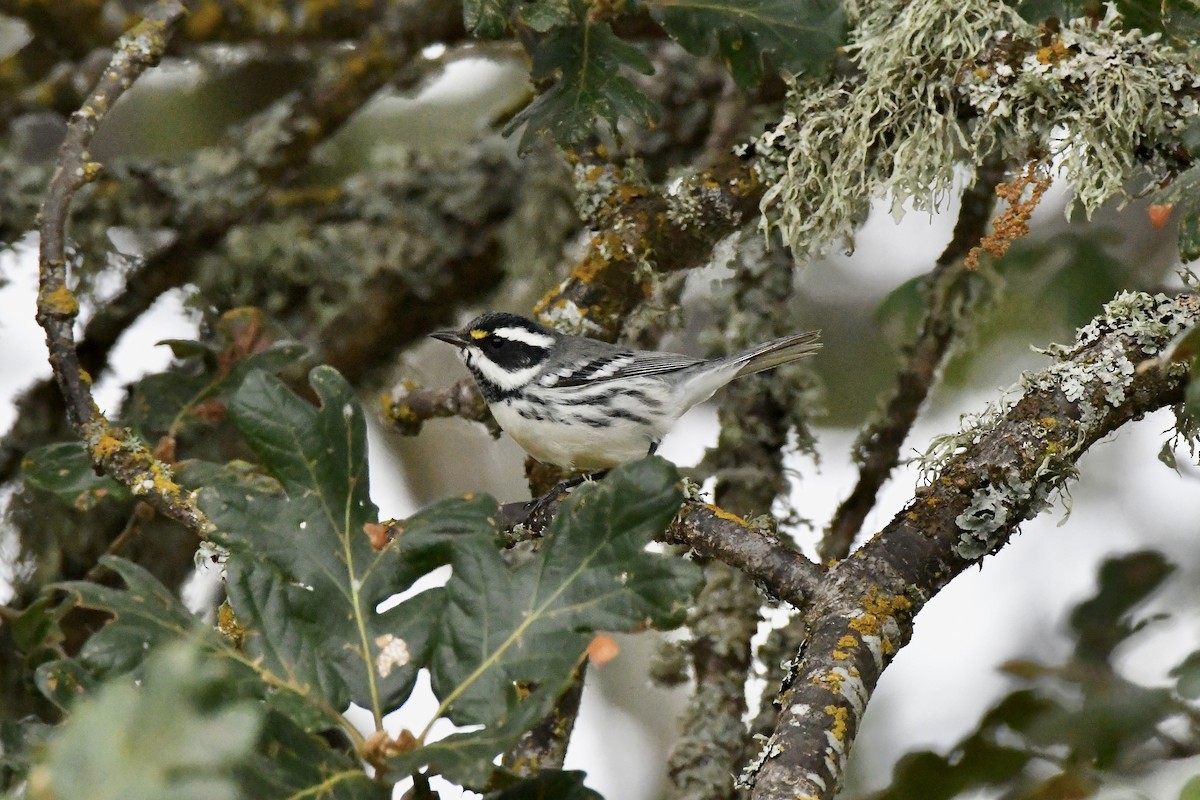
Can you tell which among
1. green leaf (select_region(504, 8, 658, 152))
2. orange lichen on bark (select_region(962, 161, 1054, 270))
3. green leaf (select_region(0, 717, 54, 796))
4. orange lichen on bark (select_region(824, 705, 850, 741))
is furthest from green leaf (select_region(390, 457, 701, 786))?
green leaf (select_region(504, 8, 658, 152))

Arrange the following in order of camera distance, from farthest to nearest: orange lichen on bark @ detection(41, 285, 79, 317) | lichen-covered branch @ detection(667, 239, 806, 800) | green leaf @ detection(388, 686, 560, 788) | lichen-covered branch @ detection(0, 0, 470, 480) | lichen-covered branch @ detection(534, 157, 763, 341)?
lichen-covered branch @ detection(0, 0, 470, 480) → lichen-covered branch @ detection(667, 239, 806, 800) → lichen-covered branch @ detection(534, 157, 763, 341) → orange lichen on bark @ detection(41, 285, 79, 317) → green leaf @ detection(388, 686, 560, 788)

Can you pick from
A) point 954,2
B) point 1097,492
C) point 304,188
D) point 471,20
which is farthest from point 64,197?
point 1097,492

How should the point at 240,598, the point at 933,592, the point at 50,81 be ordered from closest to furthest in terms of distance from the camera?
the point at 240,598 → the point at 933,592 → the point at 50,81

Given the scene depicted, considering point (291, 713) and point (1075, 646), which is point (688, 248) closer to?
point (1075, 646)

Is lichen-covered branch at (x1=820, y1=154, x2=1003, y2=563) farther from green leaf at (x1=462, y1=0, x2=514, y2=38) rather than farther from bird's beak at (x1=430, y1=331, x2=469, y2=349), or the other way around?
green leaf at (x1=462, y1=0, x2=514, y2=38)

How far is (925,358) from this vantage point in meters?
3.82

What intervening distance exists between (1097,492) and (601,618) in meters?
3.89

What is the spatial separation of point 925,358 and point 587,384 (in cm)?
102

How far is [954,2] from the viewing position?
2857mm

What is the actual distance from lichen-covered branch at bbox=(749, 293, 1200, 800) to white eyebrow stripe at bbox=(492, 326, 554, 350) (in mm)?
1388

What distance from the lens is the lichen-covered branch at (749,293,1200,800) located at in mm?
2025

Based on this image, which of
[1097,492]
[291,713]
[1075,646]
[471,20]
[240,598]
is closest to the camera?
[291,713]

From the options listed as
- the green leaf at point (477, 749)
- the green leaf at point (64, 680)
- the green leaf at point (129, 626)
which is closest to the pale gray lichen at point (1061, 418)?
the green leaf at point (477, 749)

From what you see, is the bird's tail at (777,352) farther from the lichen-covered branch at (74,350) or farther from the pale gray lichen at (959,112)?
the lichen-covered branch at (74,350)
